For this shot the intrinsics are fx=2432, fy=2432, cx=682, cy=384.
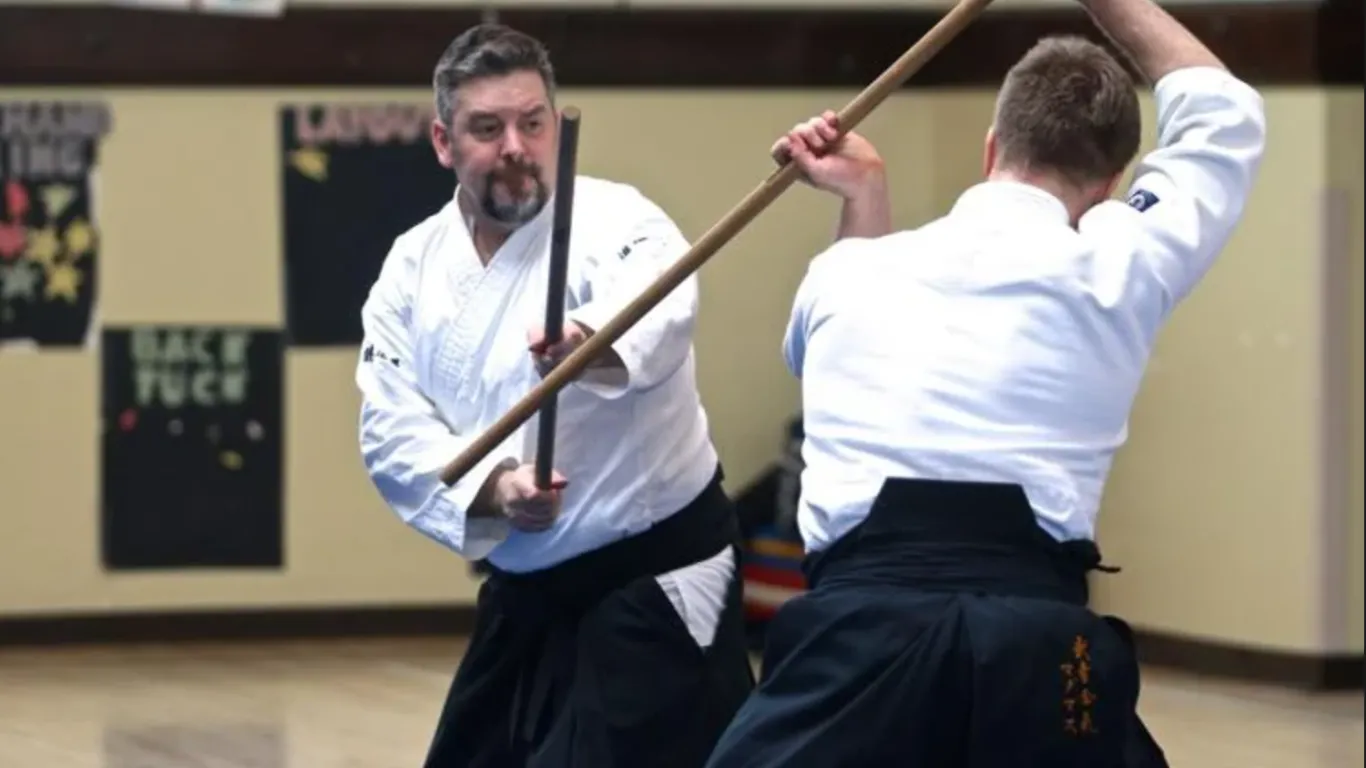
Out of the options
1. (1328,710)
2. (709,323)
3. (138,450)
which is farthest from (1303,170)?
(138,450)

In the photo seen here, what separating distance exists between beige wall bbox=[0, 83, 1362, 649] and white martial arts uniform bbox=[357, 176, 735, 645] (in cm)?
328

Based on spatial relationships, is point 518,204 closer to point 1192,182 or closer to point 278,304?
point 1192,182

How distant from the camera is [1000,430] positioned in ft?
8.17

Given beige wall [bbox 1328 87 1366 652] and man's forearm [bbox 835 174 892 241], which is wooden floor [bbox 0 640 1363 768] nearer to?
beige wall [bbox 1328 87 1366 652]

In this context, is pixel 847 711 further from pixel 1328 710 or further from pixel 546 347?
pixel 1328 710

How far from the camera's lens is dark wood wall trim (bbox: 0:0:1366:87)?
686cm

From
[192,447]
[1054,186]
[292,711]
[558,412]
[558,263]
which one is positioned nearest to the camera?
[1054,186]

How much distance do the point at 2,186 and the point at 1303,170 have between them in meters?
3.57

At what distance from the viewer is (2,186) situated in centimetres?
688

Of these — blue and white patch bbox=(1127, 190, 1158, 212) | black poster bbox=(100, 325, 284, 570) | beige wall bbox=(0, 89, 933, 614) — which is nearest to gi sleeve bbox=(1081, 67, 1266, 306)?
blue and white patch bbox=(1127, 190, 1158, 212)

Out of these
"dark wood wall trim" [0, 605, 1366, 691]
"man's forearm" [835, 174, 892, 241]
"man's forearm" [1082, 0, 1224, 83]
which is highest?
"man's forearm" [1082, 0, 1224, 83]

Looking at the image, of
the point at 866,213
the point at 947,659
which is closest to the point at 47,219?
the point at 866,213

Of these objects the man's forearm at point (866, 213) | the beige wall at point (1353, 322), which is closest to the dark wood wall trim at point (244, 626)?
the beige wall at point (1353, 322)

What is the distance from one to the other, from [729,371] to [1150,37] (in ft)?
15.2
